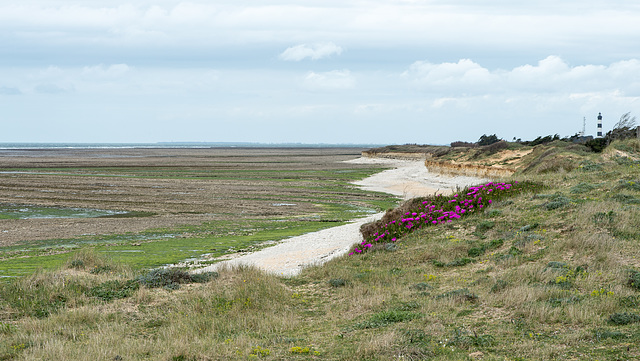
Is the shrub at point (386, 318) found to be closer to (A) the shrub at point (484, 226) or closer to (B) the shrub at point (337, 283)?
(B) the shrub at point (337, 283)

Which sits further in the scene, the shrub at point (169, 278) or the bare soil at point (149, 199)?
the bare soil at point (149, 199)

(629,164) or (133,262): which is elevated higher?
(629,164)

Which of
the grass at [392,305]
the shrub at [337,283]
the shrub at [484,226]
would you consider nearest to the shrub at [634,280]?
the grass at [392,305]

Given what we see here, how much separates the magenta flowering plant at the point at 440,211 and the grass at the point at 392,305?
164cm

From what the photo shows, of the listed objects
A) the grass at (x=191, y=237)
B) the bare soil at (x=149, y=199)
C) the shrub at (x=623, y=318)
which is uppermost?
the shrub at (x=623, y=318)

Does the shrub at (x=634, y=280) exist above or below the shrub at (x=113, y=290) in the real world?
above

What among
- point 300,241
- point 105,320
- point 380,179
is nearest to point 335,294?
point 105,320

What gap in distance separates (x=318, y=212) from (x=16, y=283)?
73.9 ft

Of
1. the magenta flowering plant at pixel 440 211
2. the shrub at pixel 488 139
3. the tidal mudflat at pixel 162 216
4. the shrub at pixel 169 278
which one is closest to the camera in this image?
the shrub at pixel 169 278

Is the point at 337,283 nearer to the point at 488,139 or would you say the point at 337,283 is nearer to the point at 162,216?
the point at 162,216

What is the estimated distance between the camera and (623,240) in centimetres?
1226

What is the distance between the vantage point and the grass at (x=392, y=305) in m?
7.69

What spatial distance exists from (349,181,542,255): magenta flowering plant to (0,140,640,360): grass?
5.37ft

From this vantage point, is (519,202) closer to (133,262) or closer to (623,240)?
(623,240)
